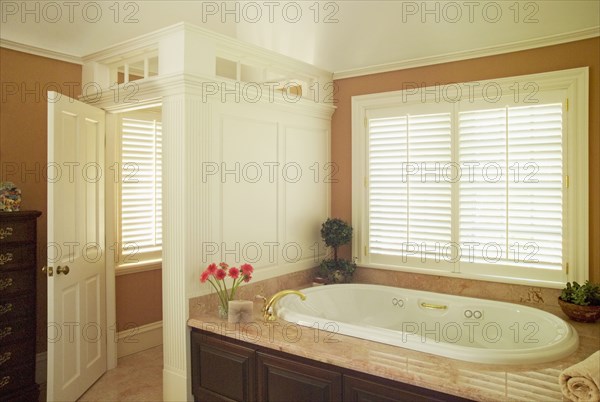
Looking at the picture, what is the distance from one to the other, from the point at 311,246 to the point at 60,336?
1.88 m

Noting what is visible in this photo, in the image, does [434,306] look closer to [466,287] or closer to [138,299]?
[466,287]

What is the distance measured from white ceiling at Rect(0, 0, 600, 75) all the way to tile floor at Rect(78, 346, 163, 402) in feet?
8.02

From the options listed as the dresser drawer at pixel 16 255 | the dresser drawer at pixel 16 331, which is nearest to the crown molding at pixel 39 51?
the dresser drawer at pixel 16 255

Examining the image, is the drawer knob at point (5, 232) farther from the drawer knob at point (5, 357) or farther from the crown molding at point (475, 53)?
the crown molding at point (475, 53)

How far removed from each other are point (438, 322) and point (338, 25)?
2.24m

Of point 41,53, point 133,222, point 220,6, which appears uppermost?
point 220,6

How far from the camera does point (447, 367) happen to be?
211 centimetres

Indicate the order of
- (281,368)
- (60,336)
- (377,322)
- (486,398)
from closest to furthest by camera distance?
(486,398)
(281,368)
(60,336)
(377,322)

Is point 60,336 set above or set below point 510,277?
below

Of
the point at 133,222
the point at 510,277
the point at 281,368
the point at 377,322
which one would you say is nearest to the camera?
the point at 281,368

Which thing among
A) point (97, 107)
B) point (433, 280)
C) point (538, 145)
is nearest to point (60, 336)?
point (97, 107)

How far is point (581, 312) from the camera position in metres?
2.72

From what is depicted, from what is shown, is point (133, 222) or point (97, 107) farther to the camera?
point (133, 222)

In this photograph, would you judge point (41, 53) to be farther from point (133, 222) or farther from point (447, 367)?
point (447, 367)
